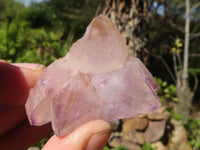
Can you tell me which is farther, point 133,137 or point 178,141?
point 178,141

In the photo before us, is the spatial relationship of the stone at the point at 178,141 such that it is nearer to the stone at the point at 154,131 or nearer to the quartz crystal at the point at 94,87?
the stone at the point at 154,131

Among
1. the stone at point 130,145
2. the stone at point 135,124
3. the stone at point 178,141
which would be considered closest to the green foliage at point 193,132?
the stone at point 178,141

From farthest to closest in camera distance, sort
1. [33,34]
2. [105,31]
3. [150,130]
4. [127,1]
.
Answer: [33,34]
[150,130]
[127,1]
[105,31]

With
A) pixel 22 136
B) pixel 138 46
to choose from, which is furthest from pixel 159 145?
pixel 22 136

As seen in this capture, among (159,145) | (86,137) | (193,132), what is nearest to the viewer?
(86,137)

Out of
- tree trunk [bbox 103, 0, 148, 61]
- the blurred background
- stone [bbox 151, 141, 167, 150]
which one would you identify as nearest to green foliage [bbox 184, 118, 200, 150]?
the blurred background

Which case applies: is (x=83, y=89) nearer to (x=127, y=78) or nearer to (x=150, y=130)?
(x=127, y=78)

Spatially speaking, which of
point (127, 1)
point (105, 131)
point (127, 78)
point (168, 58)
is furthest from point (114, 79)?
point (168, 58)

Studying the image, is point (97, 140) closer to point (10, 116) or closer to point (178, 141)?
point (10, 116)
